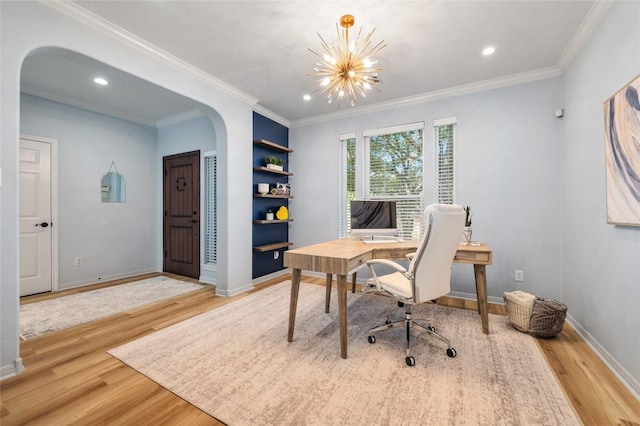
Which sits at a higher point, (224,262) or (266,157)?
(266,157)

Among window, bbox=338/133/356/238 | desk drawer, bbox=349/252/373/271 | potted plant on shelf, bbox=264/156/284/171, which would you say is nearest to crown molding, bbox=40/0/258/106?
potted plant on shelf, bbox=264/156/284/171

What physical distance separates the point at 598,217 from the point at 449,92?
2.20 metres

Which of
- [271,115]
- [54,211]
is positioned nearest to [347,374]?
[271,115]

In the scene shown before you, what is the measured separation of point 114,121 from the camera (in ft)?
14.3

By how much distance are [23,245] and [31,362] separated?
2.45 metres

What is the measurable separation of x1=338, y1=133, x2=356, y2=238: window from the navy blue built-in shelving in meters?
0.93

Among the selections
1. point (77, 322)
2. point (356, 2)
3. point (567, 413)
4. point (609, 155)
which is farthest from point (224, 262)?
point (609, 155)

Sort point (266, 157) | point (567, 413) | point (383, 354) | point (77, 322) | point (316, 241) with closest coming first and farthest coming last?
point (567, 413), point (383, 354), point (77, 322), point (266, 157), point (316, 241)

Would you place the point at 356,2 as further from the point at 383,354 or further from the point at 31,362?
the point at 31,362

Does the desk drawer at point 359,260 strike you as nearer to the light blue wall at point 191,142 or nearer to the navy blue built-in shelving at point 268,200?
the navy blue built-in shelving at point 268,200

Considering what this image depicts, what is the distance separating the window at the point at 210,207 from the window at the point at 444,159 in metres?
3.45

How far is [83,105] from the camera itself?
3943mm

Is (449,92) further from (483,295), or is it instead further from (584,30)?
(483,295)

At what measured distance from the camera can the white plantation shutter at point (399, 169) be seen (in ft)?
12.1
